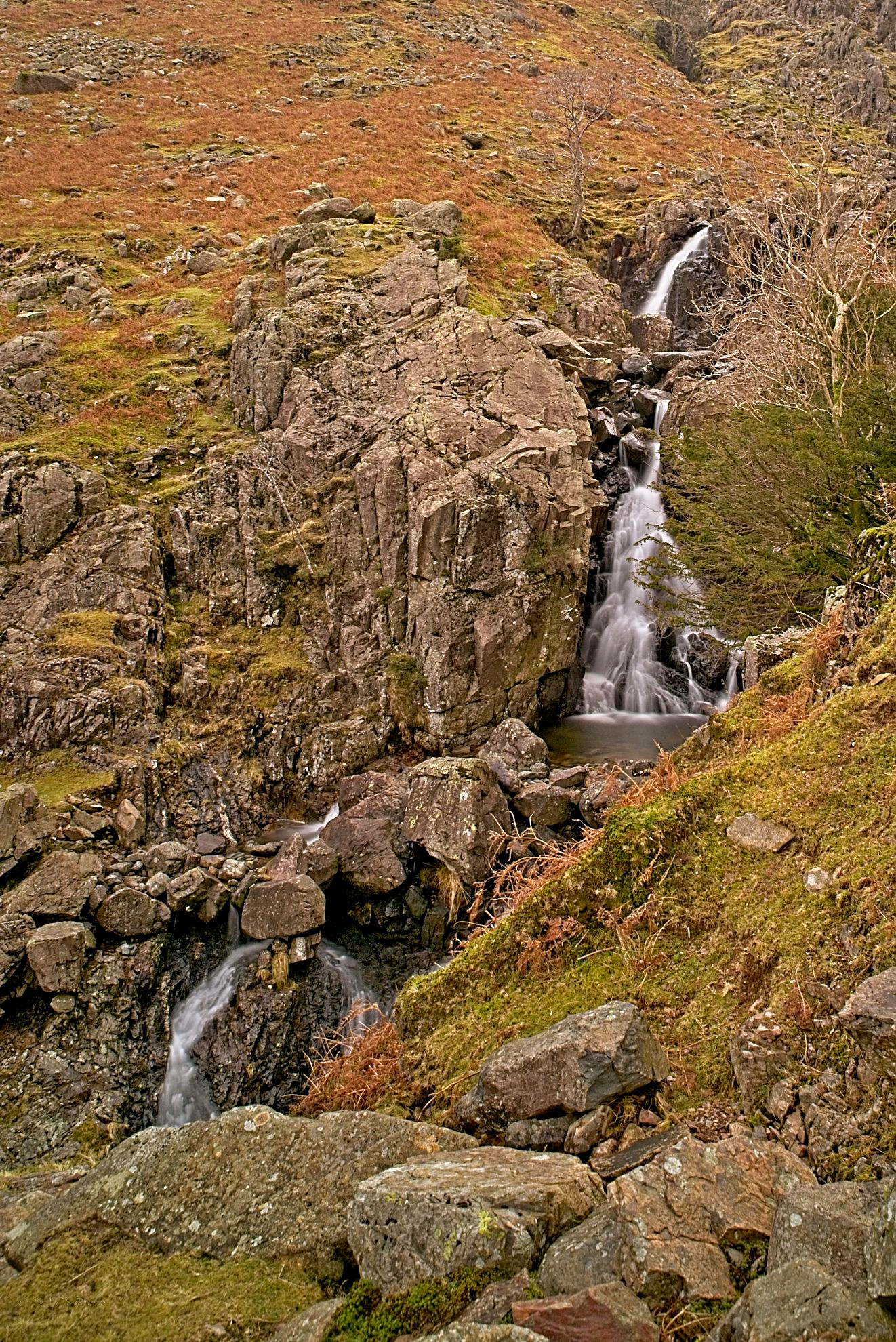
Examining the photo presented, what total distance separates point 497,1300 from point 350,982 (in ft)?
26.3

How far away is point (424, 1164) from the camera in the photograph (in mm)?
3771

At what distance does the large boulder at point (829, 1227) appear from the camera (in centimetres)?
255

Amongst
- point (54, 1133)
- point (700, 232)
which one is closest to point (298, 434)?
point (54, 1133)

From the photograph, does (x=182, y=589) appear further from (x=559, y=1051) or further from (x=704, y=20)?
(x=704, y=20)

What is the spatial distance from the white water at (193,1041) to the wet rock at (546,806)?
4.43 m

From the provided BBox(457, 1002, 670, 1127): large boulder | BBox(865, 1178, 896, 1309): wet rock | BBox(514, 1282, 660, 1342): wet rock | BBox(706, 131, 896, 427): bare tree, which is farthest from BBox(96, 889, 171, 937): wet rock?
BBox(706, 131, 896, 427): bare tree

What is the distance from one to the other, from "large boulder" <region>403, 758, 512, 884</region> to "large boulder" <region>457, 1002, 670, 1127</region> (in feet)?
21.6

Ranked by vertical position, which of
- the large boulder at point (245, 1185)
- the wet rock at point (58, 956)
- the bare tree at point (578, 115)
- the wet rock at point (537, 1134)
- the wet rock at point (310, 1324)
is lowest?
the wet rock at point (58, 956)

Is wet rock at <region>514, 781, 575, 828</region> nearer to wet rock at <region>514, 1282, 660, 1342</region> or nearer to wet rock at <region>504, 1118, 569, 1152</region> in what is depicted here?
wet rock at <region>504, 1118, 569, 1152</region>

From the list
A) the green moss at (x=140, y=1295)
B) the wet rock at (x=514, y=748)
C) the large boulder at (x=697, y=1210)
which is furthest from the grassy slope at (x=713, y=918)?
the wet rock at (x=514, y=748)

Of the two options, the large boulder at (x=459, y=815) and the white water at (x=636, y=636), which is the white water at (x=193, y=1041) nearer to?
the large boulder at (x=459, y=815)

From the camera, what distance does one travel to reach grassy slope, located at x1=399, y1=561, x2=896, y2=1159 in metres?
4.05

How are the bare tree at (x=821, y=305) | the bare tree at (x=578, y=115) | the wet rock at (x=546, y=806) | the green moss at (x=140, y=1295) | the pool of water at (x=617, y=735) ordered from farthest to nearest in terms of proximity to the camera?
the bare tree at (x=578, y=115)
the bare tree at (x=821, y=305)
the pool of water at (x=617, y=735)
the wet rock at (x=546, y=806)
the green moss at (x=140, y=1295)

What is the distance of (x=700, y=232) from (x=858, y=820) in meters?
37.2
